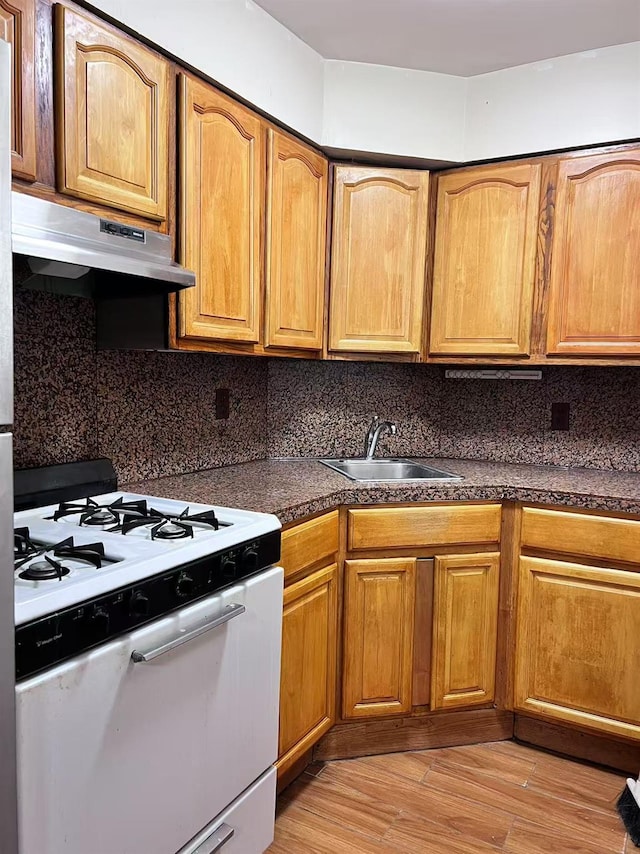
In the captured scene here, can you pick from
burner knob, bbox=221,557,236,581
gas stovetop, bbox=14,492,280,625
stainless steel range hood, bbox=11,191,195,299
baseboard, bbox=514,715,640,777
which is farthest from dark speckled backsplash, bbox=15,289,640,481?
baseboard, bbox=514,715,640,777

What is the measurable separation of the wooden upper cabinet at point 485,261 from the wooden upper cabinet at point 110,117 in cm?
116

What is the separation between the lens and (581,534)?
2051 mm

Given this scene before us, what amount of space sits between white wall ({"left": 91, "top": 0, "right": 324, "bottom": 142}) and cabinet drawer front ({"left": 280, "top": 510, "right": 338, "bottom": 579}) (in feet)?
4.33

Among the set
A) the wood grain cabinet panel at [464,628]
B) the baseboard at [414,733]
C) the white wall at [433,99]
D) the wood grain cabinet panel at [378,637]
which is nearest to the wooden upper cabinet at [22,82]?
the white wall at [433,99]

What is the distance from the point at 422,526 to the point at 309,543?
0.45 m

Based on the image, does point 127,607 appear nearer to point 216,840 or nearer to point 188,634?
point 188,634

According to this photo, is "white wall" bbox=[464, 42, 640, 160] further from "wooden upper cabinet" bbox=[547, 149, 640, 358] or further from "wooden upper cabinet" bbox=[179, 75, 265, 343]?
"wooden upper cabinet" bbox=[179, 75, 265, 343]

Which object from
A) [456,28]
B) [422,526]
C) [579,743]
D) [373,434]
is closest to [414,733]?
[579,743]

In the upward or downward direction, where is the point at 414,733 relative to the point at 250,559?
downward

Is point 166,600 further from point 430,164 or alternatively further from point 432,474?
point 430,164

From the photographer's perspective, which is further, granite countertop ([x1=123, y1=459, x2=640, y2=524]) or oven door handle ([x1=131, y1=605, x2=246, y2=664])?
granite countertop ([x1=123, y1=459, x2=640, y2=524])

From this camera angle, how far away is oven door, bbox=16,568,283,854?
0.96 metres

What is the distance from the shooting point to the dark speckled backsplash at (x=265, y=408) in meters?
1.73

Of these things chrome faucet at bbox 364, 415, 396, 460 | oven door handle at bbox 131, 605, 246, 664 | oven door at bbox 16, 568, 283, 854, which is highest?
chrome faucet at bbox 364, 415, 396, 460
